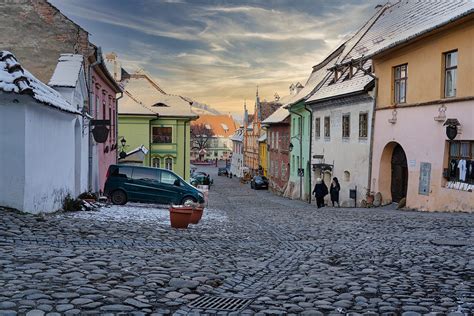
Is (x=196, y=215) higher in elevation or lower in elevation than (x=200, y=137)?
lower

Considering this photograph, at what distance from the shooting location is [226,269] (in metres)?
7.68

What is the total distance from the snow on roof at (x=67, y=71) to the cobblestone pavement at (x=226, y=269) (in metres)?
6.03

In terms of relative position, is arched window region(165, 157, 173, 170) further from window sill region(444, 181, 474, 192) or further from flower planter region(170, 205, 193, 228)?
flower planter region(170, 205, 193, 228)

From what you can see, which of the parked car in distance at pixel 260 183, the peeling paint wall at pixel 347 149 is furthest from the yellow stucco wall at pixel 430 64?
the parked car in distance at pixel 260 183

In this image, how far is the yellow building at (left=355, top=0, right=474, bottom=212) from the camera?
17.0 meters

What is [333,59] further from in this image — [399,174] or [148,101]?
[148,101]

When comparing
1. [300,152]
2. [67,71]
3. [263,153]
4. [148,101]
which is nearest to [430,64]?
[67,71]

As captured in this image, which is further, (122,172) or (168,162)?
(168,162)

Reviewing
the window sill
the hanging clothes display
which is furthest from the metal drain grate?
the hanging clothes display

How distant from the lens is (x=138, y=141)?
139ft

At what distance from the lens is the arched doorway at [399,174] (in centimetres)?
2217

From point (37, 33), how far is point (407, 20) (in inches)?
639

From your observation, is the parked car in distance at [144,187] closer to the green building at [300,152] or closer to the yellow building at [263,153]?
the green building at [300,152]

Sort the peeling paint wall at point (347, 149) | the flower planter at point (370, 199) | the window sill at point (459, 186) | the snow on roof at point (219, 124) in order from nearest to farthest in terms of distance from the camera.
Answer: the window sill at point (459, 186) → the flower planter at point (370, 199) → the peeling paint wall at point (347, 149) → the snow on roof at point (219, 124)
